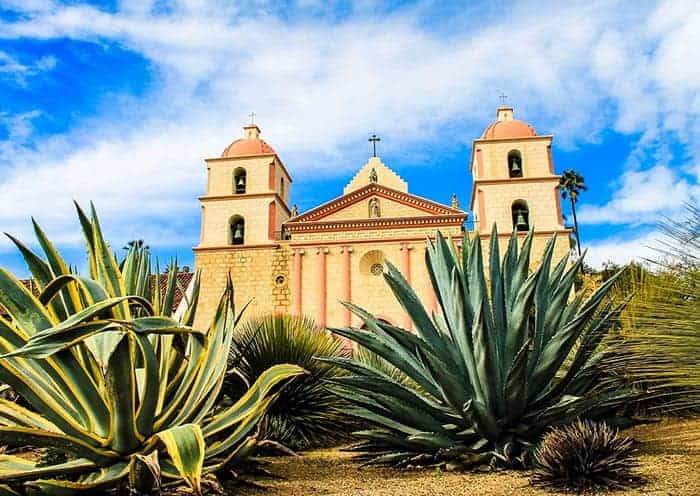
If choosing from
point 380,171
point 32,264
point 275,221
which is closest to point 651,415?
point 32,264

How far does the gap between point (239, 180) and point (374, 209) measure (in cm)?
559

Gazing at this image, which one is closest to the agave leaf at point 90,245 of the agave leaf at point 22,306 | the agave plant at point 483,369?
the agave leaf at point 22,306

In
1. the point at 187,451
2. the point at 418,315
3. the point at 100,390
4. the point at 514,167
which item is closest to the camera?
the point at 187,451

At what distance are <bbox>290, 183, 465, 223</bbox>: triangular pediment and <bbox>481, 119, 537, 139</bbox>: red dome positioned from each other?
141 inches

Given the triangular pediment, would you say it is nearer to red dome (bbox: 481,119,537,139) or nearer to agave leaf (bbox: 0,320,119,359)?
red dome (bbox: 481,119,537,139)

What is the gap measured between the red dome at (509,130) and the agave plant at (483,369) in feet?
61.5

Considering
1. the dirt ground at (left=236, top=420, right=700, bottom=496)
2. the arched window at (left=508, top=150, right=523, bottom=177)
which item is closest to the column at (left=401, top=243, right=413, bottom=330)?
the arched window at (left=508, top=150, right=523, bottom=177)

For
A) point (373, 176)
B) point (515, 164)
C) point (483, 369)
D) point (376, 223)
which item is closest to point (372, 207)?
point (376, 223)

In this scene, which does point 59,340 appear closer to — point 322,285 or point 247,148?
point 322,285

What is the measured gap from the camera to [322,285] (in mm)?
21750

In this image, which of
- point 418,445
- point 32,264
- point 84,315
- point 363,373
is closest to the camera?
point 84,315

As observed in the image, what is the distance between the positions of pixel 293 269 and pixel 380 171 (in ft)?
23.9

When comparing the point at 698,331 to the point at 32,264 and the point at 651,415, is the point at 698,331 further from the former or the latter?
the point at 651,415

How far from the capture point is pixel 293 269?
22.0 meters
